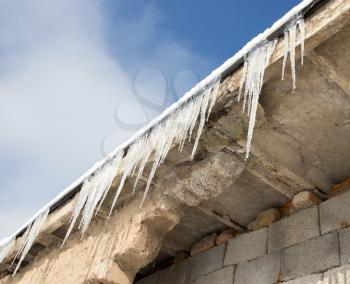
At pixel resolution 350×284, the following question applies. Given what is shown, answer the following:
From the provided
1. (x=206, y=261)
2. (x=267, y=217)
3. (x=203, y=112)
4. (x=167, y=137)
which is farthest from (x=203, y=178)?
(x=206, y=261)

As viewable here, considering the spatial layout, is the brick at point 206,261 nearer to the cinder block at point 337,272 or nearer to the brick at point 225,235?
the brick at point 225,235

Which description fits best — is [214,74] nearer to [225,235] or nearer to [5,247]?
[225,235]

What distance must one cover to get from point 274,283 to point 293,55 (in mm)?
1801

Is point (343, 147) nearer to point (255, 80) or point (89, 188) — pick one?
point (255, 80)

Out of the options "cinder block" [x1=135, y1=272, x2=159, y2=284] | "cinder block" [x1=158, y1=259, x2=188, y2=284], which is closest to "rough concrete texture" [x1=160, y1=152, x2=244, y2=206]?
"cinder block" [x1=158, y1=259, x2=188, y2=284]

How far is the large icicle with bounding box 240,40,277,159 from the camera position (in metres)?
2.56

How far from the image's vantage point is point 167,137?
125 inches

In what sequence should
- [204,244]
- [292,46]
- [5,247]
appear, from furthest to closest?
[5,247] → [204,244] → [292,46]

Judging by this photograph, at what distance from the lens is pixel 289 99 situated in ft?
9.12

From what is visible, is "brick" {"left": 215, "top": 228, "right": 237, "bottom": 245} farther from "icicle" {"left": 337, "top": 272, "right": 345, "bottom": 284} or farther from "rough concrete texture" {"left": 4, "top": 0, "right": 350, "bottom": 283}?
"icicle" {"left": 337, "top": 272, "right": 345, "bottom": 284}

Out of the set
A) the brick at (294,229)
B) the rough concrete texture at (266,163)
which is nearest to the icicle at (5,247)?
the rough concrete texture at (266,163)

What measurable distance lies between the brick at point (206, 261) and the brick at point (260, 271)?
294 millimetres

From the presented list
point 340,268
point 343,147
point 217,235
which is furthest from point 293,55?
point 217,235

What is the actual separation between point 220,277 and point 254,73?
2005 millimetres
